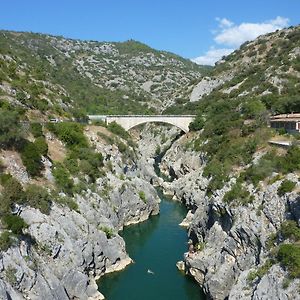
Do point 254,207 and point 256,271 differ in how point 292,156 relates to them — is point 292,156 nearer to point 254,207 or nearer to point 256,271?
point 254,207

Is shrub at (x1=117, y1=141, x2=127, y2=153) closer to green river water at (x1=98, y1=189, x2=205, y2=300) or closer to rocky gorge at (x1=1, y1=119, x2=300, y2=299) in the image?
green river water at (x1=98, y1=189, x2=205, y2=300)

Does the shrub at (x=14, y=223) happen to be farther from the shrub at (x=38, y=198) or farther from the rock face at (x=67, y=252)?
the shrub at (x=38, y=198)

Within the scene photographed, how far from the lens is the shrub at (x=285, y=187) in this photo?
1321 inches

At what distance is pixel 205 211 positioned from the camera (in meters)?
44.8

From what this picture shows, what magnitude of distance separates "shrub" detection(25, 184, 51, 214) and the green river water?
8274 mm

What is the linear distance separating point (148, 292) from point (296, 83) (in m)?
62.2

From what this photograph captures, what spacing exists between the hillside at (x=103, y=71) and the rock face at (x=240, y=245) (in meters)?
44.2

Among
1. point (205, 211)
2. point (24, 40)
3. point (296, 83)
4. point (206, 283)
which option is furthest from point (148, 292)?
point (24, 40)

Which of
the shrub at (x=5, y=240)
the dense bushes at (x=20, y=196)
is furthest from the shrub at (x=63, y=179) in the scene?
the shrub at (x=5, y=240)

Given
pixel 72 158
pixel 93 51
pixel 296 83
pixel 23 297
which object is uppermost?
pixel 93 51

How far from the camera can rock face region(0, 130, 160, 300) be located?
29641mm

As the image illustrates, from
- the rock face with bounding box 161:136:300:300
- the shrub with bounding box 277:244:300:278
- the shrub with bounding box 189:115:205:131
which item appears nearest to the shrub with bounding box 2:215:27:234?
the rock face with bounding box 161:136:300:300

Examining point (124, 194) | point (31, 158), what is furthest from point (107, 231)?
point (124, 194)

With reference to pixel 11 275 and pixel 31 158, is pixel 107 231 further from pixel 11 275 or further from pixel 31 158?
pixel 11 275
